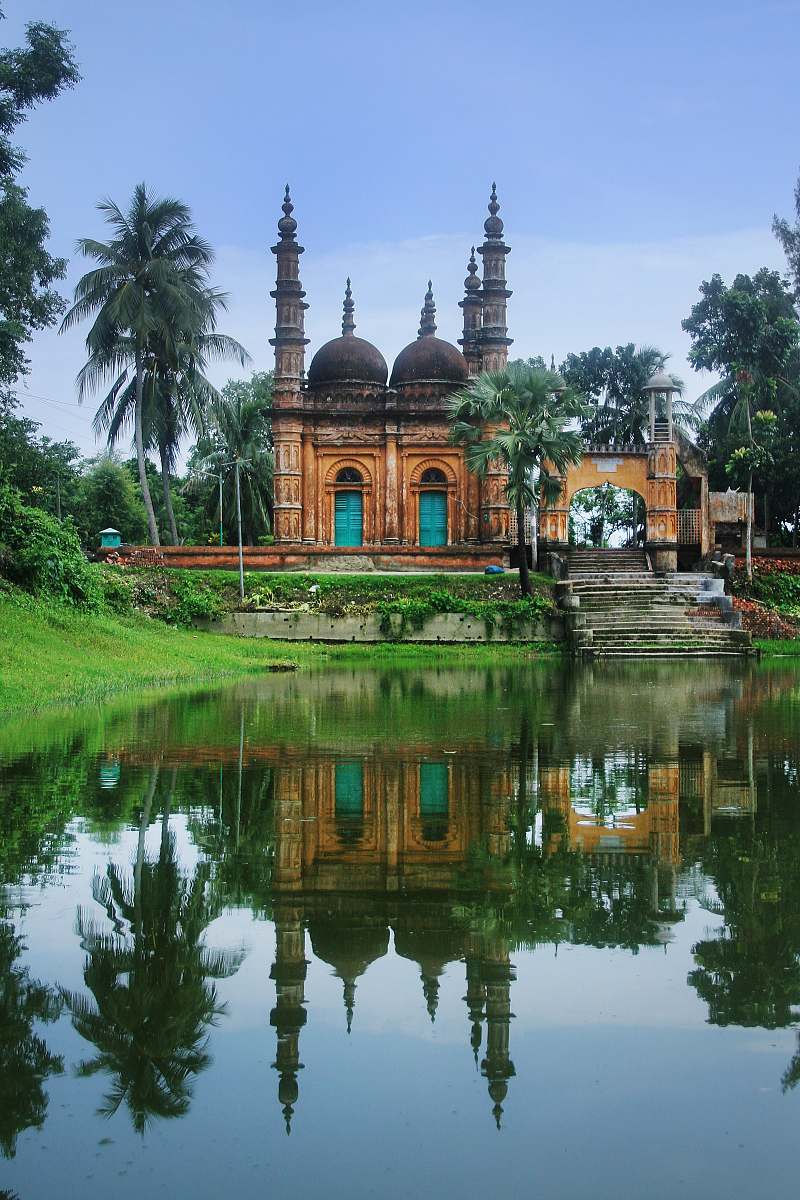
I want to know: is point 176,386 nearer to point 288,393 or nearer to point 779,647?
point 288,393

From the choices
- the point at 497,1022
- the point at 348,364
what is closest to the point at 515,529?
the point at 348,364

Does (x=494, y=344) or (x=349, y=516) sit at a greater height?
(x=494, y=344)

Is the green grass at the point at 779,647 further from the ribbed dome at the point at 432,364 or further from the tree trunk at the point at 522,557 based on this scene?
the ribbed dome at the point at 432,364

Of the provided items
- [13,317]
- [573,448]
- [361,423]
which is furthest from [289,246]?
[573,448]

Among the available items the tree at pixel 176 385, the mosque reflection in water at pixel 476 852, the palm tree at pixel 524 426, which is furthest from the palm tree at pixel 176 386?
the mosque reflection in water at pixel 476 852

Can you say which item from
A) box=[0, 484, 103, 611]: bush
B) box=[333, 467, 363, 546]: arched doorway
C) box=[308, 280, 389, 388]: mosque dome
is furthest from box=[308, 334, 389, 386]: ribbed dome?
box=[0, 484, 103, 611]: bush

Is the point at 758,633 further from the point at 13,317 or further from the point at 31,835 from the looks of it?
the point at 31,835

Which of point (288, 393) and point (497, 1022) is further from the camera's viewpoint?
point (288, 393)

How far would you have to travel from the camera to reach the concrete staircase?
3009 centimetres

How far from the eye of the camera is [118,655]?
21141 millimetres

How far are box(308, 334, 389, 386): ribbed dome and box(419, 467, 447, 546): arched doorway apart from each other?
12.0 ft

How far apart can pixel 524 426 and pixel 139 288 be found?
537 inches

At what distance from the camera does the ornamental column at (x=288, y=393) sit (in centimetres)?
4131

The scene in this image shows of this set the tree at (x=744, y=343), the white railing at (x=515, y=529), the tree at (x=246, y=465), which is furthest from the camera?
the tree at (x=246, y=465)
